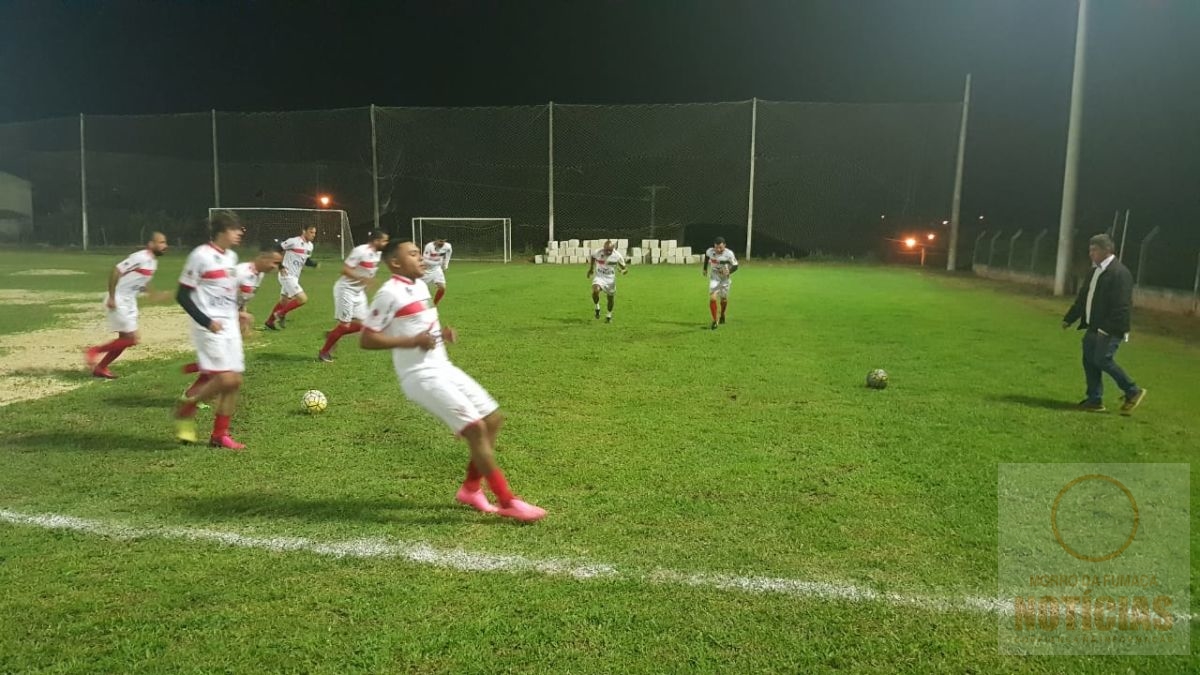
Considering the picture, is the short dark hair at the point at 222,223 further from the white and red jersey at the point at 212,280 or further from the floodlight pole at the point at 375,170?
the floodlight pole at the point at 375,170

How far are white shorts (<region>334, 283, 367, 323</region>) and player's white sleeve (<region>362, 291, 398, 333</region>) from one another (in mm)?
7402

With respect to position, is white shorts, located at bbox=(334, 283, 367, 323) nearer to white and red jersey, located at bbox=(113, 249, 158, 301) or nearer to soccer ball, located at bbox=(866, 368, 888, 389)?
white and red jersey, located at bbox=(113, 249, 158, 301)

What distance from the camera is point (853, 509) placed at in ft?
18.9

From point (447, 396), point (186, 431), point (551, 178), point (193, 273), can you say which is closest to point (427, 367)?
point (447, 396)

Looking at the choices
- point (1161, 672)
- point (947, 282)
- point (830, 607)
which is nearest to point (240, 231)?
point (830, 607)

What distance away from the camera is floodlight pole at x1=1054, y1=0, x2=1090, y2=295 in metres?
23.5

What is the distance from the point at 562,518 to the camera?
218 inches

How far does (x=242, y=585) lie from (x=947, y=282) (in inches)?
1130

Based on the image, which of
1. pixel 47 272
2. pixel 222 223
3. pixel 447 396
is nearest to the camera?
pixel 447 396

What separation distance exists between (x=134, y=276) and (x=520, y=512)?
7.62 m

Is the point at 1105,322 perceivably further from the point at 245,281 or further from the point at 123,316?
the point at 123,316

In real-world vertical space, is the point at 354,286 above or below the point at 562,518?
above

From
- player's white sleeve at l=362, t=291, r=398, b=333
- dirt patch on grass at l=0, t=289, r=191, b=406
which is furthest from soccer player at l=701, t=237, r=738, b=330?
player's white sleeve at l=362, t=291, r=398, b=333

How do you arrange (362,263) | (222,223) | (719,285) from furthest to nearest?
(719,285) → (362,263) → (222,223)
